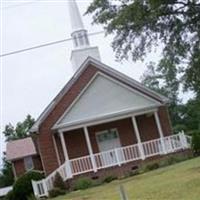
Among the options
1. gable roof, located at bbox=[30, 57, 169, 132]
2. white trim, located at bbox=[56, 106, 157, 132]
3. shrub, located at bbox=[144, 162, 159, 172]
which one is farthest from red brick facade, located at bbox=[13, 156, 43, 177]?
shrub, located at bbox=[144, 162, 159, 172]

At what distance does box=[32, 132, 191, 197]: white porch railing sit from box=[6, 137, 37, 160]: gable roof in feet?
64.2

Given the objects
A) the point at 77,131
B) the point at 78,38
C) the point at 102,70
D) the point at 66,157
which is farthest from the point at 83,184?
the point at 78,38

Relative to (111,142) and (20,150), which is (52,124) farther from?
(20,150)

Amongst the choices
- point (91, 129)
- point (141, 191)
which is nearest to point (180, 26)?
point (91, 129)

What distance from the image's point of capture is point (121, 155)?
3161 centimetres

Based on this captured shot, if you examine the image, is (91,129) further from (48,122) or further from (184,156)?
(184,156)

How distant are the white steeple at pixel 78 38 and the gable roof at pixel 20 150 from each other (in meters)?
15.0

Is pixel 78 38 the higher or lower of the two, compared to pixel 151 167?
higher

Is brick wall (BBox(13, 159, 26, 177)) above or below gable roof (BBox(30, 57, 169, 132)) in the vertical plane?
below

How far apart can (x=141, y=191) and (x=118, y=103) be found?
15.8m

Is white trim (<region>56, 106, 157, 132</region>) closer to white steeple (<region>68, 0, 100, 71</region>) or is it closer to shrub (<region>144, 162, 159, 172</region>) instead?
shrub (<region>144, 162, 159, 172</region>)

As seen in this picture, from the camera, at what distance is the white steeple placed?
122ft

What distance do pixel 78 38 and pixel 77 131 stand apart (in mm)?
7457

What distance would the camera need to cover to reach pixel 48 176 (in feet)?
99.4
